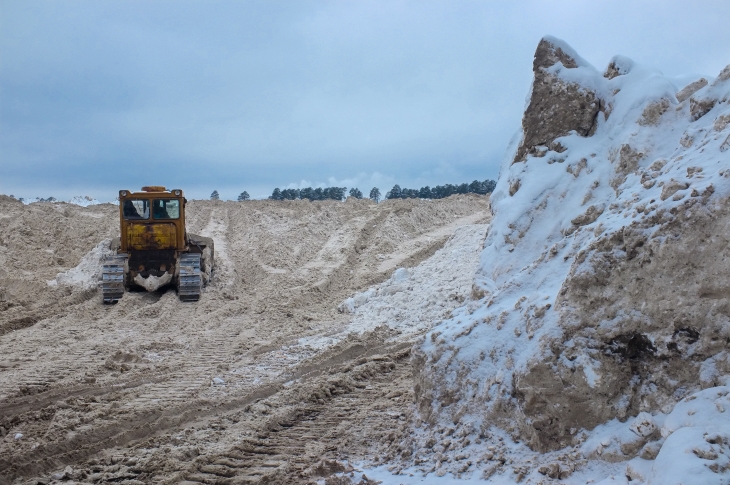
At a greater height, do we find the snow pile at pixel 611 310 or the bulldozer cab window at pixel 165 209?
the bulldozer cab window at pixel 165 209

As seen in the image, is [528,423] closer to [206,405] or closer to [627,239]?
[627,239]

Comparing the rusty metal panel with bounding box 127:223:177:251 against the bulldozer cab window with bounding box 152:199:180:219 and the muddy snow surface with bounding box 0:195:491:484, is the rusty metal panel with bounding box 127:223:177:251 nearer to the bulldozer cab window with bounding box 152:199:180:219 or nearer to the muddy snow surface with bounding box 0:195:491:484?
the bulldozer cab window with bounding box 152:199:180:219

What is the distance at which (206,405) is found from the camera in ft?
21.1

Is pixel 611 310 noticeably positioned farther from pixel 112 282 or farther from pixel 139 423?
pixel 112 282

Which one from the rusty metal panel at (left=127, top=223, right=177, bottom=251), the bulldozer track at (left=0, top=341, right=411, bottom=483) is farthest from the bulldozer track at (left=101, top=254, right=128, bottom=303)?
the bulldozer track at (left=0, top=341, right=411, bottom=483)

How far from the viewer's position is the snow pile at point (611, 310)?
3449mm

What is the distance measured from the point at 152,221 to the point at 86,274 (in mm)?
2381

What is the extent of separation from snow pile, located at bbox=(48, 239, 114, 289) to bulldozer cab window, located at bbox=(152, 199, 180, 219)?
2115 mm

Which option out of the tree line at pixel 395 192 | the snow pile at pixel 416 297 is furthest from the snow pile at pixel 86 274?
the tree line at pixel 395 192

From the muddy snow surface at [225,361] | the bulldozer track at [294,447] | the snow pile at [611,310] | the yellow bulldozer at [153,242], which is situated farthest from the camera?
the yellow bulldozer at [153,242]

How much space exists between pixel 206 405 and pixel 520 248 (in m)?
3.63

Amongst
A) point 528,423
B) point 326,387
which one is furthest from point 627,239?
point 326,387

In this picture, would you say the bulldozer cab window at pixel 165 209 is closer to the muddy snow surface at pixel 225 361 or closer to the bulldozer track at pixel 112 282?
the bulldozer track at pixel 112 282

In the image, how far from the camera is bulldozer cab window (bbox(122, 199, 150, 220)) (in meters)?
13.8
